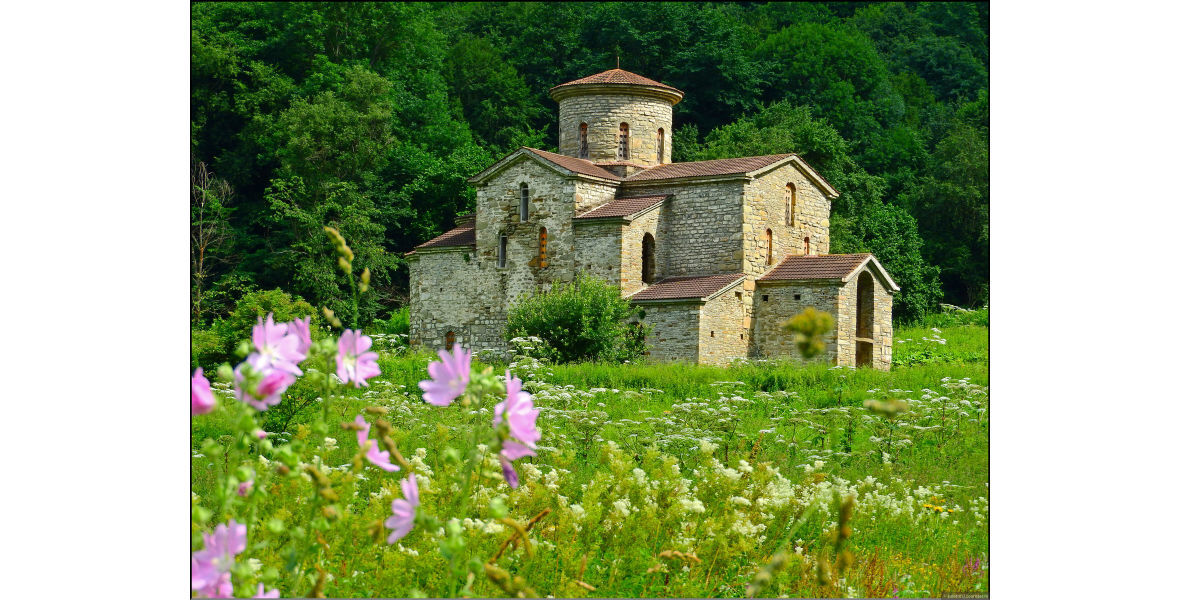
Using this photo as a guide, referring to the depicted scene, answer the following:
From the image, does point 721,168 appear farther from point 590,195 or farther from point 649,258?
point 590,195

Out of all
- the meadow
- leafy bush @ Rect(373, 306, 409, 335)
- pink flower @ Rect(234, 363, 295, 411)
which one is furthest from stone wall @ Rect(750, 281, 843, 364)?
pink flower @ Rect(234, 363, 295, 411)

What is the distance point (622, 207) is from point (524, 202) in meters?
2.12

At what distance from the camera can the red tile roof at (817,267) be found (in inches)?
857

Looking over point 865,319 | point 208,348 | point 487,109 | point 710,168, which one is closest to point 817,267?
point 865,319

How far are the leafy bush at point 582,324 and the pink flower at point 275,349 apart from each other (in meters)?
16.4

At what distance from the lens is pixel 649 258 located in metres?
22.9

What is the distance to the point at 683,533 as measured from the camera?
5848 millimetres

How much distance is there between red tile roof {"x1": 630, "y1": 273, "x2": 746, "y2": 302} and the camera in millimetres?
21125

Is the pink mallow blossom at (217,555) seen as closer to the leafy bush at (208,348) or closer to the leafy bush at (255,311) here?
the leafy bush at (208,348)

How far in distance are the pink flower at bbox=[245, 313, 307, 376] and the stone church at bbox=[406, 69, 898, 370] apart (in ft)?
59.9

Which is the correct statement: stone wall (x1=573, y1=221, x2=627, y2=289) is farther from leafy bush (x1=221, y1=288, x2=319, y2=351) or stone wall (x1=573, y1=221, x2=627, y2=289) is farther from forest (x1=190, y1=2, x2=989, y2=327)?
leafy bush (x1=221, y1=288, x2=319, y2=351)

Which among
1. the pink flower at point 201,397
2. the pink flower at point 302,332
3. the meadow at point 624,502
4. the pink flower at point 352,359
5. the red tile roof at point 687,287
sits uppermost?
the red tile roof at point 687,287

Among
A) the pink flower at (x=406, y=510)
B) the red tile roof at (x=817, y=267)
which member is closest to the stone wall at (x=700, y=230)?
the red tile roof at (x=817, y=267)

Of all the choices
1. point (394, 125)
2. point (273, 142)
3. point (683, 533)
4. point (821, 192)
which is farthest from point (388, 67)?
point (683, 533)
